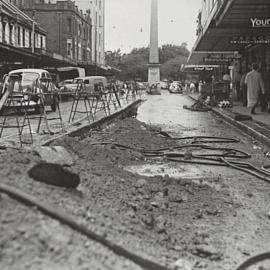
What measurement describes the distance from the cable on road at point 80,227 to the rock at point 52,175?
59cm

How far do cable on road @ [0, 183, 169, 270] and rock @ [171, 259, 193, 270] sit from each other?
31 cm

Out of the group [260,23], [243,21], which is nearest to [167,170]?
[260,23]

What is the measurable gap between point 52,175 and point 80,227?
2.80 ft

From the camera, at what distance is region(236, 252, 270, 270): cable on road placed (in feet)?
13.4

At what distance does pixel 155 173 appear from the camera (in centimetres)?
829

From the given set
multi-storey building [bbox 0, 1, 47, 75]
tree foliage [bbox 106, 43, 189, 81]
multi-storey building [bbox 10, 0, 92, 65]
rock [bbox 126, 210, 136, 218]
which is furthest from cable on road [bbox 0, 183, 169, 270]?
tree foliage [bbox 106, 43, 189, 81]

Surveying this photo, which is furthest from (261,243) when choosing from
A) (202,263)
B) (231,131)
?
(231,131)

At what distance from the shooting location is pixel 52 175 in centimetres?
429

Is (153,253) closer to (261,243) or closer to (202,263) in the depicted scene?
(202,263)

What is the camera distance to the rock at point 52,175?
14.0 ft

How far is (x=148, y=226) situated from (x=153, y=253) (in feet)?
2.45

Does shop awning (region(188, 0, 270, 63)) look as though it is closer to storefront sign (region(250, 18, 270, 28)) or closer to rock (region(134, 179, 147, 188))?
storefront sign (region(250, 18, 270, 28))

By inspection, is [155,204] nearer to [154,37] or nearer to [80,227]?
[80,227]

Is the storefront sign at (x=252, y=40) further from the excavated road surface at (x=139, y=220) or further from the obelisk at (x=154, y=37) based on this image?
the obelisk at (x=154, y=37)
